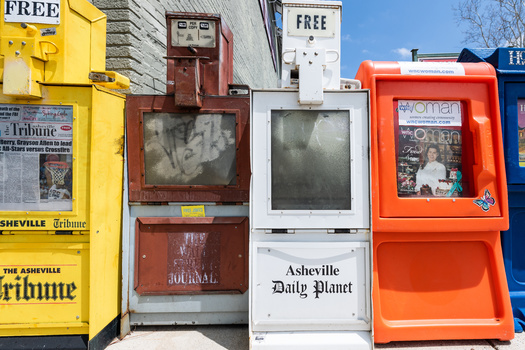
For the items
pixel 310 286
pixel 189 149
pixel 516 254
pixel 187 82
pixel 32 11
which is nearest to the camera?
pixel 32 11

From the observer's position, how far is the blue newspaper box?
9.42 feet

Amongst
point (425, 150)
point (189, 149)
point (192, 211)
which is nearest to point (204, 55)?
point (189, 149)

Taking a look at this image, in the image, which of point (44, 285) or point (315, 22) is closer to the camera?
point (44, 285)

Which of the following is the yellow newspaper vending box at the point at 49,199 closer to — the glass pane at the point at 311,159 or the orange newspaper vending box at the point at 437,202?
the glass pane at the point at 311,159

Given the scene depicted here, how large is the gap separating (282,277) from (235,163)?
1021 mm

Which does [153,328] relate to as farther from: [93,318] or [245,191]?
[245,191]

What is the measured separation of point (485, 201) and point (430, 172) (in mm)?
482

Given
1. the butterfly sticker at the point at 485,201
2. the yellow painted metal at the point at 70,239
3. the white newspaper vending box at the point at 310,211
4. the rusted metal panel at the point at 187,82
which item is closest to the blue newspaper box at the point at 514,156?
the butterfly sticker at the point at 485,201

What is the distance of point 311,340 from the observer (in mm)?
2465

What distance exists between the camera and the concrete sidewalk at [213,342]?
2.57 metres

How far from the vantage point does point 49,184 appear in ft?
7.99

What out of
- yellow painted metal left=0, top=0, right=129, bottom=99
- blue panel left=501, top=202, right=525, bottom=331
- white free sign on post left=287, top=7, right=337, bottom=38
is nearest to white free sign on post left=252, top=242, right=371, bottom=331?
blue panel left=501, top=202, right=525, bottom=331

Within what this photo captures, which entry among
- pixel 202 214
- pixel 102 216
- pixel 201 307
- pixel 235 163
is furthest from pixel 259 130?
pixel 201 307

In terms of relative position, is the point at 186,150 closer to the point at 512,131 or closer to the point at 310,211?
the point at 310,211
